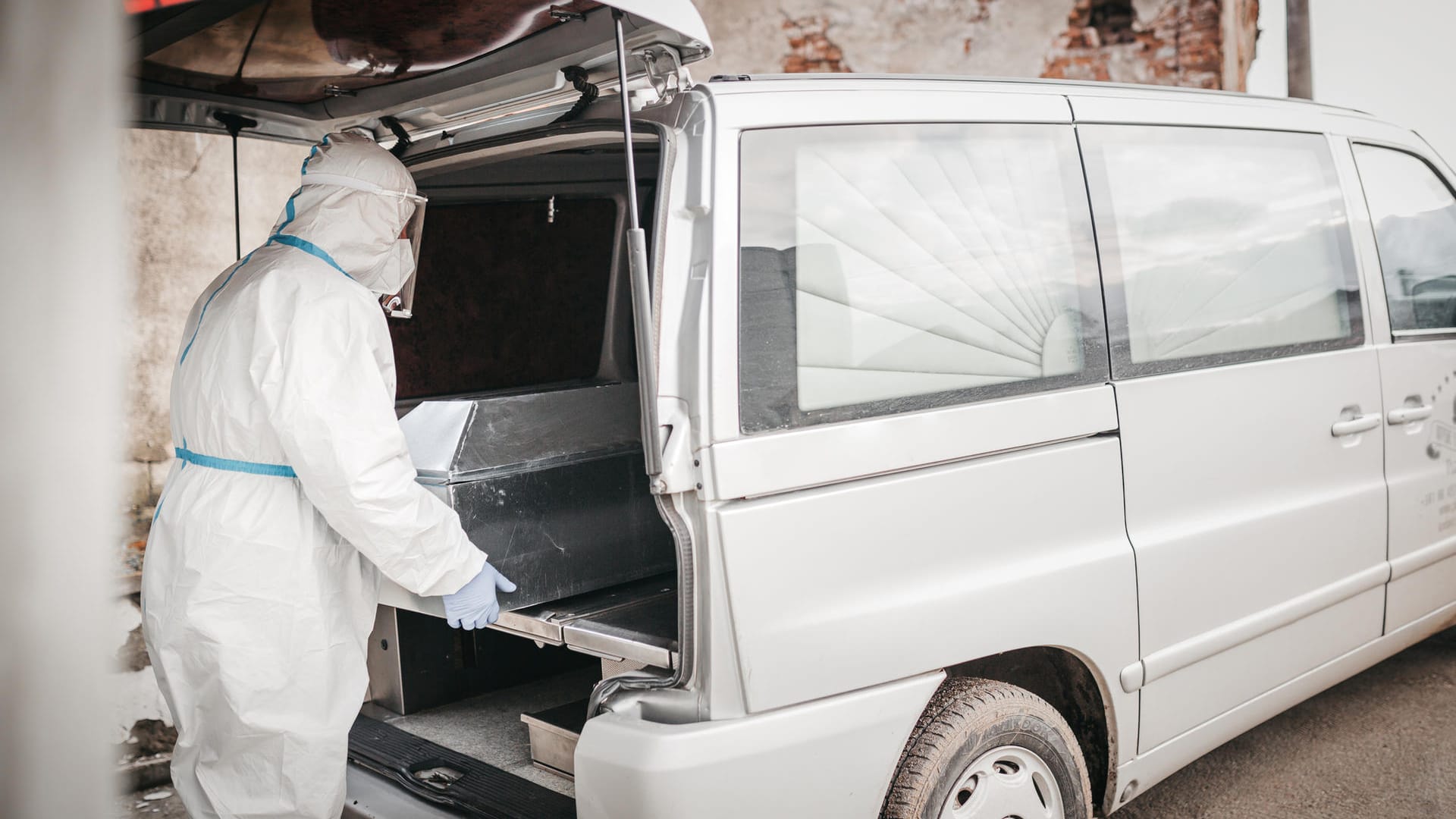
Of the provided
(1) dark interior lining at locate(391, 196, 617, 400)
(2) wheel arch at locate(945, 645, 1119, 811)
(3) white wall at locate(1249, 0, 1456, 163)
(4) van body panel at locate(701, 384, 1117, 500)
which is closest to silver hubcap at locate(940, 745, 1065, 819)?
(2) wheel arch at locate(945, 645, 1119, 811)

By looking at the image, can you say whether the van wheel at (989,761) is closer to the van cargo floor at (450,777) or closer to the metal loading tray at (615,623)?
the metal loading tray at (615,623)

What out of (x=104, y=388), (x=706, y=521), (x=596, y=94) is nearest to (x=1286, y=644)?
(x=706, y=521)

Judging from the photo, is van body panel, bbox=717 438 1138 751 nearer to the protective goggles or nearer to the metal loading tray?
the metal loading tray

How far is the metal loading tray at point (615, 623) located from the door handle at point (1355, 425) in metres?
1.96

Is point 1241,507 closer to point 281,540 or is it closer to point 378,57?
point 281,540

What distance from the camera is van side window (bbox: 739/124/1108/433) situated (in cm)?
202

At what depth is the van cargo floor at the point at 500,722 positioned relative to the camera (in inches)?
102

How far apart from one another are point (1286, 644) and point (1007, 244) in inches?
59.4

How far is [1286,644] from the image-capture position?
2955 mm

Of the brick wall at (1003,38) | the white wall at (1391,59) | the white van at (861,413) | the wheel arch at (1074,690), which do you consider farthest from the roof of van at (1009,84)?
the white wall at (1391,59)

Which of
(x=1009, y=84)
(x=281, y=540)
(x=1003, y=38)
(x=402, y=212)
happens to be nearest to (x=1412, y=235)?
(x=1009, y=84)

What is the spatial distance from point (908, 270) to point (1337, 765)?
8.63ft

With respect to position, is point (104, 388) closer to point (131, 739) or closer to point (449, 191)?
point (449, 191)

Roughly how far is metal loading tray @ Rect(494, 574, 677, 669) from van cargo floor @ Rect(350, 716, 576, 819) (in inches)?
13.6
